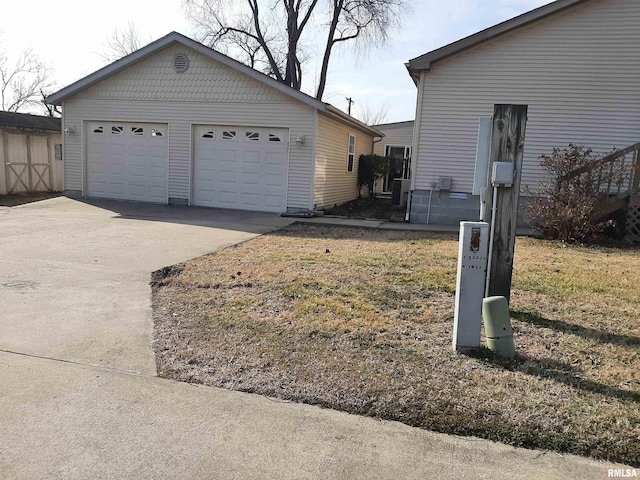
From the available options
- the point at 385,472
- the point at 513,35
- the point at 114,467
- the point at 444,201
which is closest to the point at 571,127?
the point at 513,35

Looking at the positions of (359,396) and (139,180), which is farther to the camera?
(139,180)

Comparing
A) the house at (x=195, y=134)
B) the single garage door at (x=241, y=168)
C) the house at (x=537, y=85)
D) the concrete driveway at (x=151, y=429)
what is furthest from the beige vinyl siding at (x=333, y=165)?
the concrete driveway at (x=151, y=429)

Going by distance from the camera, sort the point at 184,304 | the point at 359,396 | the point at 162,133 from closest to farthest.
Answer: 1. the point at 359,396
2. the point at 184,304
3. the point at 162,133

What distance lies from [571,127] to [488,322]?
9.83 meters

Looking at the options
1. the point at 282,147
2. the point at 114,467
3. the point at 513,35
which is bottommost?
the point at 114,467

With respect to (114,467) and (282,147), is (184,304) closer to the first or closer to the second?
(114,467)

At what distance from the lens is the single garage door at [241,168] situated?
1391 centimetres

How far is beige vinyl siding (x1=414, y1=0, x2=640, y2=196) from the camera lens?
1137 cm

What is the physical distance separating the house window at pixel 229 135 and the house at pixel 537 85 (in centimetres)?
533

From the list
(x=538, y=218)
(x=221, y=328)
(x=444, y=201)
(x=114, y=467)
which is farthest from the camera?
(x=444, y=201)

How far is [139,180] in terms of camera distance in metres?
15.2

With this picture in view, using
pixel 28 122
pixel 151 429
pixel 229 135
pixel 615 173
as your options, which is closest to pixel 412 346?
pixel 151 429

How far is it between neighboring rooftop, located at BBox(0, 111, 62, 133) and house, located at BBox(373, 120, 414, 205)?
14086 millimetres

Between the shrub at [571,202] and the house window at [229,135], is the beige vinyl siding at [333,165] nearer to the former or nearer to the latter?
the house window at [229,135]
